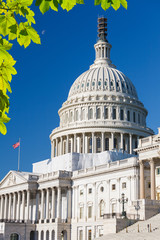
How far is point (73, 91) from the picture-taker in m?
148

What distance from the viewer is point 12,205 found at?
4801 inches

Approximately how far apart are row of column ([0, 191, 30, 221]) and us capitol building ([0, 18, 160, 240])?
25 cm

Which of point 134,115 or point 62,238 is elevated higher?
point 134,115

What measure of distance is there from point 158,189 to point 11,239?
38679 mm

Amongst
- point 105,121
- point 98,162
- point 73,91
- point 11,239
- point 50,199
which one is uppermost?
point 73,91

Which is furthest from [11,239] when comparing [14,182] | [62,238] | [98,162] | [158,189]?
[158,189]

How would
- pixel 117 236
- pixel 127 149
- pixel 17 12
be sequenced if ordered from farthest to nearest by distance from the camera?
pixel 127 149 → pixel 117 236 → pixel 17 12

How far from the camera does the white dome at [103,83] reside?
5581 inches

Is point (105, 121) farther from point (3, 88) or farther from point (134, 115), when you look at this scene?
point (3, 88)

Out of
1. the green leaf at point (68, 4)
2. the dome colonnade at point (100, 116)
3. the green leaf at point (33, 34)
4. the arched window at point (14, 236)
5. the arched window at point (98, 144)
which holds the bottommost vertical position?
the arched window at point (14, 236)

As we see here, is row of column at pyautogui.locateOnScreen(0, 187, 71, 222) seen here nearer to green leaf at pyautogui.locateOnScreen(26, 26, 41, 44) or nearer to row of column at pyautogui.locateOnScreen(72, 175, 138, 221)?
row of column at pyautogui.locateOnScreen(72, 175, 138, 221)

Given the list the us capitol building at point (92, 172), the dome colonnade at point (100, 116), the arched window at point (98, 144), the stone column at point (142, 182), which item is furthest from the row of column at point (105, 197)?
the dome colonnade at point (100, 116)

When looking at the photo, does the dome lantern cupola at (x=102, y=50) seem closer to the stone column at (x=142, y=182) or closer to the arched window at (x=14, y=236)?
the arched window at (x=14, y=236)

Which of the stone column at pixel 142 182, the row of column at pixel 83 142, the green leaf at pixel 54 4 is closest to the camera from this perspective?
the green leaf at pixel 54 4
